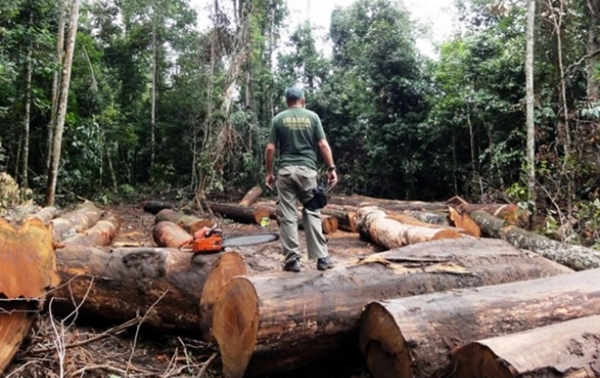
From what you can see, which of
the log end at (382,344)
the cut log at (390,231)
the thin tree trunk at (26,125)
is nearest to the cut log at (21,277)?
the log end at (382,344)

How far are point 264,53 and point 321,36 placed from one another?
110 inches

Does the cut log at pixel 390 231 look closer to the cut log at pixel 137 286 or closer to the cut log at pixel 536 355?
the cut log at pixel 137 286

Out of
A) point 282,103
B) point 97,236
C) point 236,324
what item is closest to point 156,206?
point 97,236

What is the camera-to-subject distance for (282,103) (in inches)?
779

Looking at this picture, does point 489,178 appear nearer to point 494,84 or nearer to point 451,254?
point 494,84

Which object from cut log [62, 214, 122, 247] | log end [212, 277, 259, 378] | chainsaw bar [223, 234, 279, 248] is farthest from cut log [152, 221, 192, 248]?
log end [212, 277, 259, 378]

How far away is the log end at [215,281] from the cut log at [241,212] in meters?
7.62

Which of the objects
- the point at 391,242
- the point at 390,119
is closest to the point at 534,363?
the point at 391,242

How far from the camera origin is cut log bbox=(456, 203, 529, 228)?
303 inches

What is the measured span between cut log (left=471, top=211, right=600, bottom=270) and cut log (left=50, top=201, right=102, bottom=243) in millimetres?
6447

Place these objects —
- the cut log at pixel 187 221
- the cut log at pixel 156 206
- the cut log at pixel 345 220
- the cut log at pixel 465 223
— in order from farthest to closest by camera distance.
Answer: the cut log at pixel 156 206 < the cut log at pixel 345 220 < the cut log at pixel 187 221 < the cut log at pixel 465 223

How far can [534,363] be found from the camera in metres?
2.15

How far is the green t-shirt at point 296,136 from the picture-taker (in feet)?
13.3

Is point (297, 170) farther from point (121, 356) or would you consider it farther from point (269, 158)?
point (121, 356)
